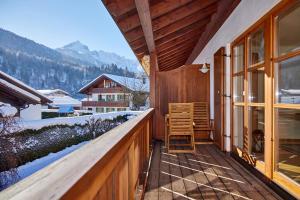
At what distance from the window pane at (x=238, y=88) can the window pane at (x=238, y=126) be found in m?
0.14

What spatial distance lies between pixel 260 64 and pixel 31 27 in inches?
4198

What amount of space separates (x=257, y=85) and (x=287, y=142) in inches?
32.1

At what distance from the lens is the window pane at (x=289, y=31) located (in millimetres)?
2525

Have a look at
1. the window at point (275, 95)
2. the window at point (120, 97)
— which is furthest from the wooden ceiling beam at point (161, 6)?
the window at point (120, 97)

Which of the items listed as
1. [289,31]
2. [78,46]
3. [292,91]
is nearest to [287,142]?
[292,91]

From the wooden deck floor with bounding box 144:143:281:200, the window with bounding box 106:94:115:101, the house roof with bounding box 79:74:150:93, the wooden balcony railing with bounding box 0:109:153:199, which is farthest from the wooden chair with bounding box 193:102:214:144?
the window with bounding box 106:94:115:101

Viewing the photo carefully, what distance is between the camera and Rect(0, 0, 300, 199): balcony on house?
132cm

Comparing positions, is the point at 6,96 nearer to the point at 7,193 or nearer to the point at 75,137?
the point at 75,137

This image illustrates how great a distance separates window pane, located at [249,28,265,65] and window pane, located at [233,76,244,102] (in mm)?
478

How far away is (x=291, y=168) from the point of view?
269 centimetres

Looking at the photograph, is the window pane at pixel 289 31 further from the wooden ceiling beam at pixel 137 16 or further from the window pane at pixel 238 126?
the window pane at pixel 238 126

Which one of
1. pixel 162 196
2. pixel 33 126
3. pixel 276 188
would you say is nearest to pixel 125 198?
pixel 162 196

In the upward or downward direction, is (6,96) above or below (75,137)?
above

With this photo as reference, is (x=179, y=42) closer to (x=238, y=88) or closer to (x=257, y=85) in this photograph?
(x=238, y=88)
